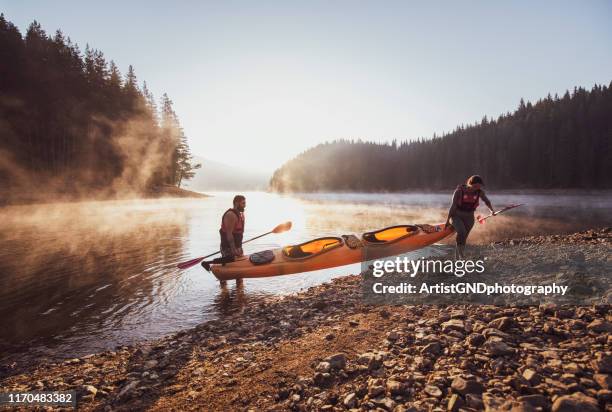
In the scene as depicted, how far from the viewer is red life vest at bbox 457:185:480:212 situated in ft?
25.6

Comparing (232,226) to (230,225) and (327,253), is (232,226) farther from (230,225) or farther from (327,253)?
(327,253)

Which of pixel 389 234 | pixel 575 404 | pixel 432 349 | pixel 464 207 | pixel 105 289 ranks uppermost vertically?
pixel 464 207

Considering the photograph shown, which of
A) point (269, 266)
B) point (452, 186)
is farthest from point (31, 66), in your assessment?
point (452, 186)

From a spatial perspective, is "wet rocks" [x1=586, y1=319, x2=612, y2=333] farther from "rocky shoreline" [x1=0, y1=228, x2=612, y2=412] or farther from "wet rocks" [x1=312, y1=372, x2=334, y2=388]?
"wet rocks" [x1=312, y1=372, x2=334, y2=388]

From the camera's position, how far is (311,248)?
34.7 ft

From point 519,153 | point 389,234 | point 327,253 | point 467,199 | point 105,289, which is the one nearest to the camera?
point 467,199

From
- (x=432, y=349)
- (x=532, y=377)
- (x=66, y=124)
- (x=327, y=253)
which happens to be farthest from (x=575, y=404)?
(x=66, y=124)

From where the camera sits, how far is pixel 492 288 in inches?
239

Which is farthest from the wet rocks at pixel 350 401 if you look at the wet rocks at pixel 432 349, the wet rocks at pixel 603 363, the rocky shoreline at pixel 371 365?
the wet rocks at pixel 603 363

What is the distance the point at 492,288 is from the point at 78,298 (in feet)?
35.4

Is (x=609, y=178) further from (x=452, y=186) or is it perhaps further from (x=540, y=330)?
(x=540, y=330)

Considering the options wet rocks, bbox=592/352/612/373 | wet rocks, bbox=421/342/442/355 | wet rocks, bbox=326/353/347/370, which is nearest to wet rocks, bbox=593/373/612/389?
wet rocks, bbox=592/352/612/373

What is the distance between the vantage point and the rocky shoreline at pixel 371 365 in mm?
2826

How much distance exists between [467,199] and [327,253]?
14.5 ft
